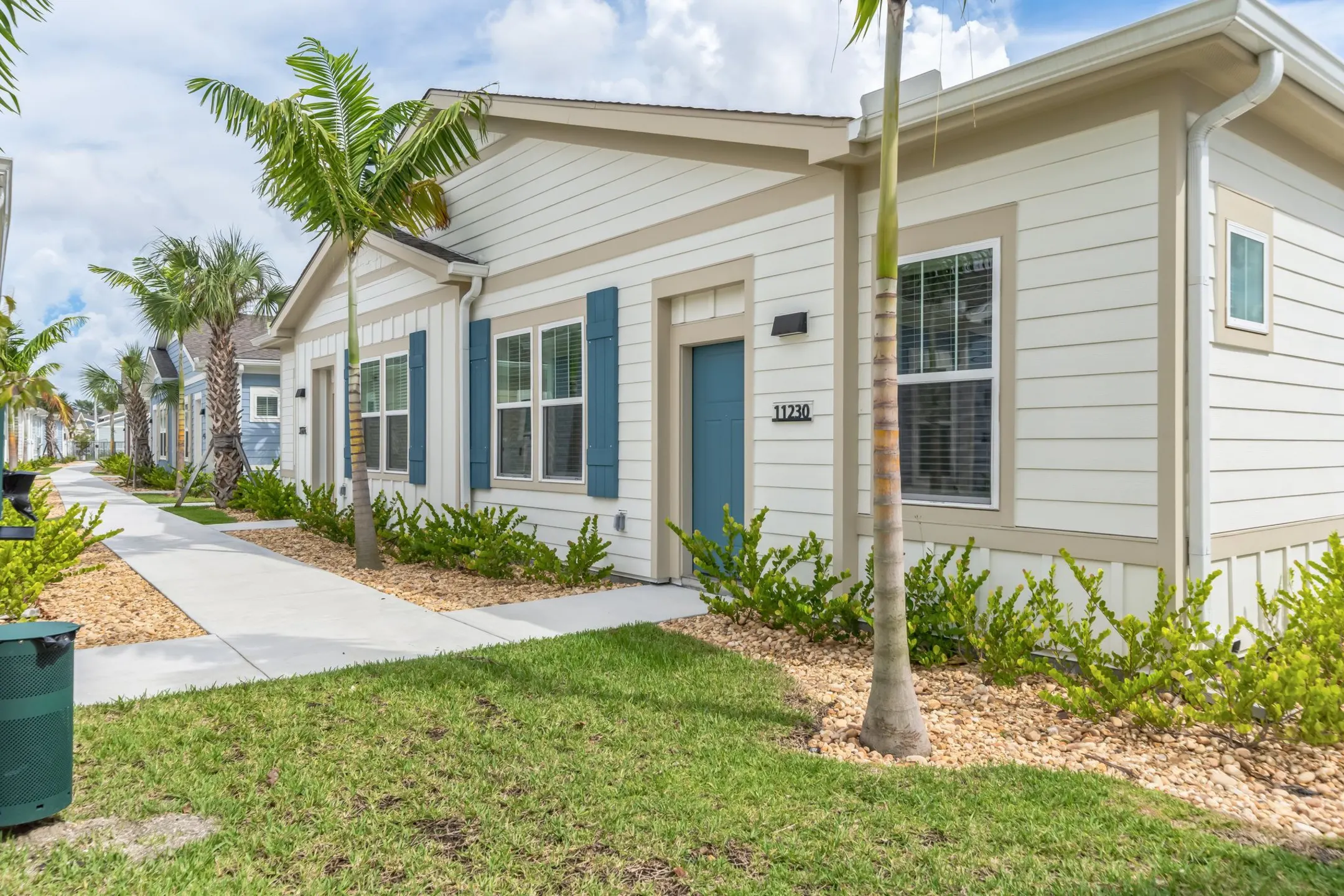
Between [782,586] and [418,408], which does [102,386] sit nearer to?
[418,408]

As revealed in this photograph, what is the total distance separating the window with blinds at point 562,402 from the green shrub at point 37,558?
158 inches

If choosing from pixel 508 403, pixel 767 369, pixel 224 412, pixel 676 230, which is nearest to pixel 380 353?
pixel 508 403

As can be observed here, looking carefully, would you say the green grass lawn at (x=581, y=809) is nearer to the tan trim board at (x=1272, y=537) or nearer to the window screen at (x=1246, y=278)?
A: the tan trim board at (x=1272, y=537)

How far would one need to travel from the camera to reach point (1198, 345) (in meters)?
4.36

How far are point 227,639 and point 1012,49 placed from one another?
6128 mm

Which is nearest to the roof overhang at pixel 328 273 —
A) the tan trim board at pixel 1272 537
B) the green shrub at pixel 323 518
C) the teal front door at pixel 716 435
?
the green shrub at pixel 323 518

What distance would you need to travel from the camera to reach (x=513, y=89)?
29.3 ft

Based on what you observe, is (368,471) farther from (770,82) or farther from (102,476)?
(102,476)

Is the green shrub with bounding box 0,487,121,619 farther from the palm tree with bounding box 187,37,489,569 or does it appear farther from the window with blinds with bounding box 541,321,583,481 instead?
the window with blinds with bounding box 541,321,583,481

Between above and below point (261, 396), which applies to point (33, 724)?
below

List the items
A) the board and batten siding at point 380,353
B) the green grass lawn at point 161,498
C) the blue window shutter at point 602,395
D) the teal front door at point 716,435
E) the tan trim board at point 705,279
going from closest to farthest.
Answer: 1. the tan trim board at point 705,279
2. the teal front door at point 716,435
3. the blue window shutter at point 602,395
4. the board and batten siding at point 380,353
5. the green grass lawn at point 161,498

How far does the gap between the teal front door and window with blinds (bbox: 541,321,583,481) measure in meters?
1.43

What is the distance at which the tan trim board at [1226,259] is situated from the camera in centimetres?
459

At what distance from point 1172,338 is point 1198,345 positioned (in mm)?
158
